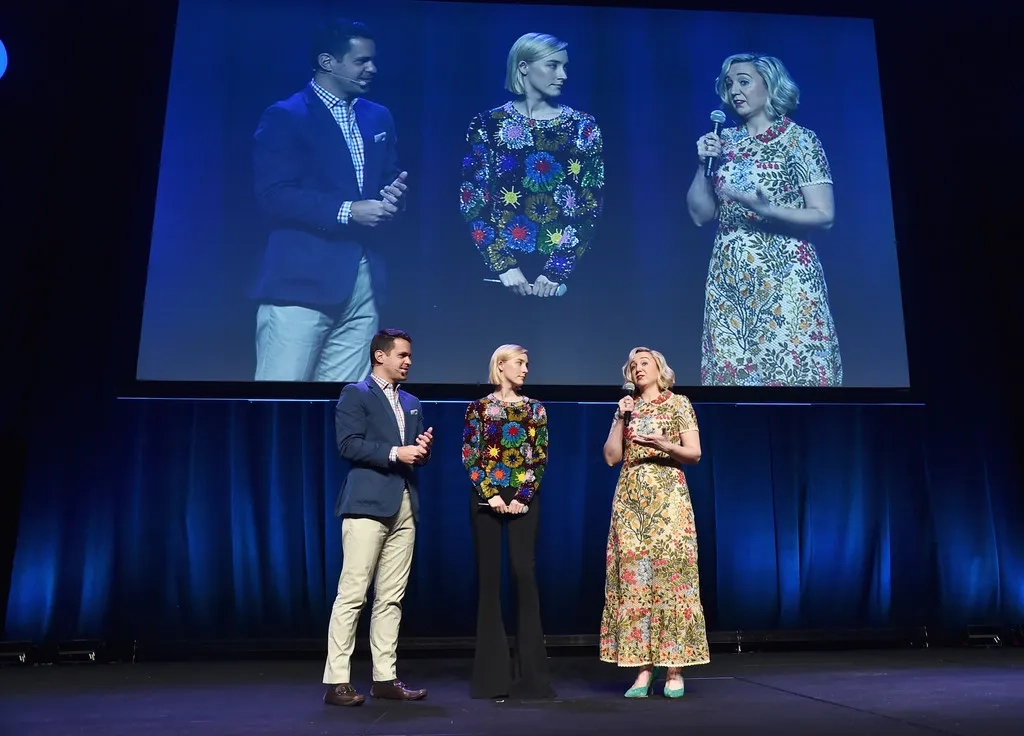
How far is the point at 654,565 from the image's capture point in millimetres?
2949

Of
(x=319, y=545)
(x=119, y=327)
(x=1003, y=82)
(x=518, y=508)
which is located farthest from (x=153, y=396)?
(x=1003, y=82)

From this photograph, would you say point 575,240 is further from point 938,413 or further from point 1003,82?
point 1003,82

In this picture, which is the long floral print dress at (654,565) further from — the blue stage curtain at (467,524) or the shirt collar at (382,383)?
the blue stage curtain at (467,524)

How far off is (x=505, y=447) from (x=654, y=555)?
0.69 metres

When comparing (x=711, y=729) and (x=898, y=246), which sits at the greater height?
(x=898, y=246)

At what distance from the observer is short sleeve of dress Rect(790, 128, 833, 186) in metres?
4.68

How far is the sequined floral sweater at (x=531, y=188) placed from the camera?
4.50m

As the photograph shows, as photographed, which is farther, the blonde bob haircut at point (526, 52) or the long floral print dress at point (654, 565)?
the blonde bob haircut at point (526, 52)

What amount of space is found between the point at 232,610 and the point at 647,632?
247cm

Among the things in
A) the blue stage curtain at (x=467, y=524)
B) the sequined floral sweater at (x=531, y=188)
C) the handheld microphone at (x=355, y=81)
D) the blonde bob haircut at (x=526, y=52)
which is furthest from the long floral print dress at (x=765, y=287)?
the handheld microphone at (x=355, y=81)

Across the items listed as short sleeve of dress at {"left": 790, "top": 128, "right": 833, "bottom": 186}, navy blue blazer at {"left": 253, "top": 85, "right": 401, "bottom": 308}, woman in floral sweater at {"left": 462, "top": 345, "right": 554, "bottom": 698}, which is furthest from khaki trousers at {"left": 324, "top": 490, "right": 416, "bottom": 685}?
short sleeve of dress at {"left": 790, "top": 128, "right": 833, "bottom": 186}

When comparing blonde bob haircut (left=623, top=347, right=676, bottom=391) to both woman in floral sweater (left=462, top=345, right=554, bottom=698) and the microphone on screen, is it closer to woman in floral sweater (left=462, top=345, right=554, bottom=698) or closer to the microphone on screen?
woman in floral sweater (left=462, top=345, right=554, bottom=698)

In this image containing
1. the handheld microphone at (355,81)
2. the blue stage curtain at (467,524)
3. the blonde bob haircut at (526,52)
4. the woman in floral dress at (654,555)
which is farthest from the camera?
the blonde bob haircut at (526,52)

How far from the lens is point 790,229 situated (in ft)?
15.1
